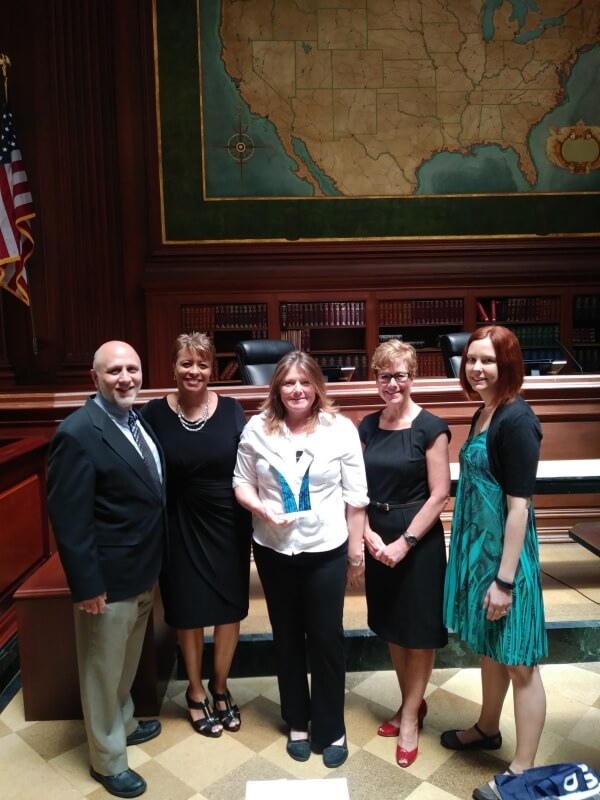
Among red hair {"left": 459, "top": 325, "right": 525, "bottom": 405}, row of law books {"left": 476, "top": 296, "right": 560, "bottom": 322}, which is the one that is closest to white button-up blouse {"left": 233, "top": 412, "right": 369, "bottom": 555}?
red hair {"left": 459, "top": 325, "right": 525, "bottom": 405}

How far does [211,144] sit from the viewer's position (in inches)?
251

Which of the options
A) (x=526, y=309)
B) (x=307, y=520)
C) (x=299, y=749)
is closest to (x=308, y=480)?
(x=307, y=520)

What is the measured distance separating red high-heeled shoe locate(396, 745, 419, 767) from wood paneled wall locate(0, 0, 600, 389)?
4972 millimetres

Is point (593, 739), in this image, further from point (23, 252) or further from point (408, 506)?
point (23, 252)

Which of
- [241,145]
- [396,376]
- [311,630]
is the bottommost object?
[311,630]

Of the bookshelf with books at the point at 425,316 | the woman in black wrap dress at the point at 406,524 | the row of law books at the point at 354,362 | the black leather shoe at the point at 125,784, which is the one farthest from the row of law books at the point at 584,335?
the black leather shoe at the point at 125,784

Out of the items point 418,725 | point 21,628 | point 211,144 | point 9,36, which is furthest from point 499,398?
point 9,36

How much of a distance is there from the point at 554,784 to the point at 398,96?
629 cm

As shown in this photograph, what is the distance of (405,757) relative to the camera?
84.0 inches

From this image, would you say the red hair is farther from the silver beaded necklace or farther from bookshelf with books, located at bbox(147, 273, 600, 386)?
bookshelf with books, located at bbox(147, 273, 600, 386)

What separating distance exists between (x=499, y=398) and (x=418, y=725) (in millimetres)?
1301

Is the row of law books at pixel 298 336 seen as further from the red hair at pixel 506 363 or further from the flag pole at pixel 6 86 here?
the red hair at pixel 506 363

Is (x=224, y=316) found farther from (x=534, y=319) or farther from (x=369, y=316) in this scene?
(x=534, y=319)

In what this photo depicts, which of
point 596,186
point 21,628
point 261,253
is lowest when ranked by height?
point 21,628
